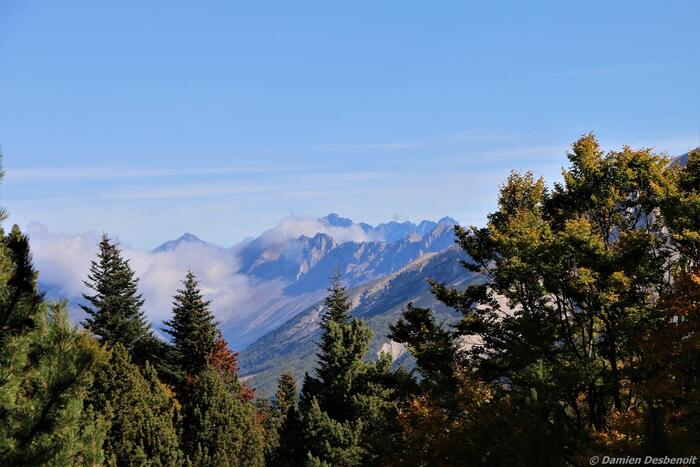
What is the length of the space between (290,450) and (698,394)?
35.2 m

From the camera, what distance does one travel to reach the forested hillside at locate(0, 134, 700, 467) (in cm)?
1255

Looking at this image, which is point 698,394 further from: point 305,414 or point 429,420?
point 305,414

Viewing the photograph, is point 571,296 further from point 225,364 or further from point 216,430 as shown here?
point 225,364

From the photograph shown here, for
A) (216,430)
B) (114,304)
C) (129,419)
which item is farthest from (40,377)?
(114,304)

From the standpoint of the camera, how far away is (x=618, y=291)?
93.6 ft

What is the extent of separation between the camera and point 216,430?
42.3 metres

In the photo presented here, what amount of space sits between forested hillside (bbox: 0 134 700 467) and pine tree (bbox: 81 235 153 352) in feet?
0.68

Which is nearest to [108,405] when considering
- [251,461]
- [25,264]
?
[251,461]

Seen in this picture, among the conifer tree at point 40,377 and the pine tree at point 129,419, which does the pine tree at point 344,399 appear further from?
the conifer tree at point 40,377

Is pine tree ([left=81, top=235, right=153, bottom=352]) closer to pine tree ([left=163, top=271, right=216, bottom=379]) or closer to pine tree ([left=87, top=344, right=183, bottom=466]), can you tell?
pine tree ([left=163, top=271, right=216, bottom=379])

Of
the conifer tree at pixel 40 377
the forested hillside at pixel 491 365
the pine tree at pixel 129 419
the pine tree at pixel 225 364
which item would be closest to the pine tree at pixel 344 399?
the forested hillside at pixel 491 365

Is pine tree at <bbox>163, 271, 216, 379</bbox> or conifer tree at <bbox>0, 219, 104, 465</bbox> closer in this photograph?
conifer tree at <bbox>0, 219, 104, 465</bbox>

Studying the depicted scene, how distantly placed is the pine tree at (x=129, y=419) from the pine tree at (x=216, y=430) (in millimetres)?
2463

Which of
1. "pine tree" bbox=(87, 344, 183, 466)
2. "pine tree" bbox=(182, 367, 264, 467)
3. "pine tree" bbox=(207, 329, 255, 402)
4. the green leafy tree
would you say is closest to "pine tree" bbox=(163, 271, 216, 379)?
"pine tree" bbox=(207, 329, 255, 402)
